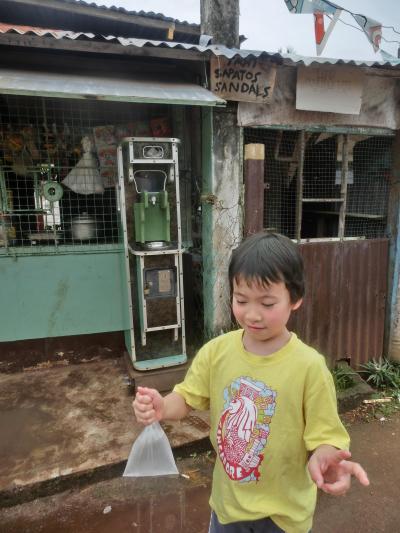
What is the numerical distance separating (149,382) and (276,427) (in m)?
2.72

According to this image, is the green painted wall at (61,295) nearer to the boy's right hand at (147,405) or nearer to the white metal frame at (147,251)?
the white metal frame at (147,251)

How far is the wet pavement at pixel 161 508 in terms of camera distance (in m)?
2.55

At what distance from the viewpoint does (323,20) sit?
4.29m

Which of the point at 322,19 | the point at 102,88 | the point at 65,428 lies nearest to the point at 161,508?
the point at 65,428

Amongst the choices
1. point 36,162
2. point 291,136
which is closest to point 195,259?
point 291,136

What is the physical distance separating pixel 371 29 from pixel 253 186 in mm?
2614

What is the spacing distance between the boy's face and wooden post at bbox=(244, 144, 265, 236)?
275 centimetres

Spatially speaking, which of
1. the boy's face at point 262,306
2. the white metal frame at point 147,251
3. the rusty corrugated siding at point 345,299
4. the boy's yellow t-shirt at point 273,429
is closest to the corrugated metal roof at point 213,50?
the white metal frame at point 147,251

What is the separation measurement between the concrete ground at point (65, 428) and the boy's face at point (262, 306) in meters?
2.34

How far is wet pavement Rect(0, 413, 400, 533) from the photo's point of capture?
100 inches

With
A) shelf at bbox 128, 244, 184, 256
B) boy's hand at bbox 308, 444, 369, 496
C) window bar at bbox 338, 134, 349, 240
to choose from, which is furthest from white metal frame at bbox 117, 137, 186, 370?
boy's hand at bbox 308, 444, 369, 496

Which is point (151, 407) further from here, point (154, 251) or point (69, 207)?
point (69, 207)

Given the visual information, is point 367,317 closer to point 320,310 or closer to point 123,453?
point 320,310

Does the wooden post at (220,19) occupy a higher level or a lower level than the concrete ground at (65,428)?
higher
